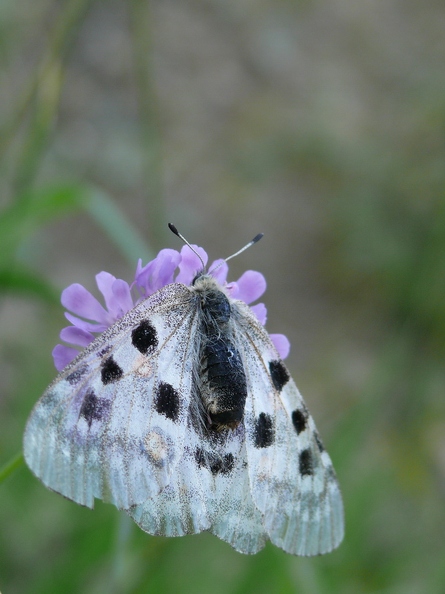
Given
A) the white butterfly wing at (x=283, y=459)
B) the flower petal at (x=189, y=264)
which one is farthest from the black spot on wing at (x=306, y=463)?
the flower petal at (x=189, y=264)

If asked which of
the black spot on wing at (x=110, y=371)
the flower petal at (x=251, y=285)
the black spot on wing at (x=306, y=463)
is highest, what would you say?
the flower petal at (x=251, y=285)

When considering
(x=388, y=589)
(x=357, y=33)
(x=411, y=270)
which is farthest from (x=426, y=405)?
(x=357, y=33)

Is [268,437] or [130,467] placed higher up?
[268,437]

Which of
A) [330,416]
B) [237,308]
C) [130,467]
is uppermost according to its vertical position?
[330,416]

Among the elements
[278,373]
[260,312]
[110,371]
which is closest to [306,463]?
[278,373]

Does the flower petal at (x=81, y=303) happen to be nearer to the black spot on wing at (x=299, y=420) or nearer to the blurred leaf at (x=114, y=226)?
the black spot on wing at (x=299, y=420)

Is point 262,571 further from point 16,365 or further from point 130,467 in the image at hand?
point 16,365

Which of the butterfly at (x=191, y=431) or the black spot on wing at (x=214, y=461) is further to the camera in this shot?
the black spot on wing at (x=214, y=461)
